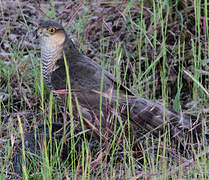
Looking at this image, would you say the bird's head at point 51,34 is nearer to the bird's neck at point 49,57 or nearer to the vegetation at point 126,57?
the bird's neck at point 49,57

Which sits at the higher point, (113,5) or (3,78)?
(113,5)

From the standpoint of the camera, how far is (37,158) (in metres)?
3.16

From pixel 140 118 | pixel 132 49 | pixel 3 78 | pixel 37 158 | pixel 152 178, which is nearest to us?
pixel 152 178

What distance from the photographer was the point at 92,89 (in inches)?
134

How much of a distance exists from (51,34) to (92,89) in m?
0.58

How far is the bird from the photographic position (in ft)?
11.1

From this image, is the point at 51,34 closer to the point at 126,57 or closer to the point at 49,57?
the point at 49,57

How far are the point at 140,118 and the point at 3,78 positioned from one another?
155 cm

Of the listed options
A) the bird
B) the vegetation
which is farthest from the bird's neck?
the vegetation

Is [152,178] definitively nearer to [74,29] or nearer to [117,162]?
[117,162]

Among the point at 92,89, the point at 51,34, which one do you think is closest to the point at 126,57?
the point at 51,34

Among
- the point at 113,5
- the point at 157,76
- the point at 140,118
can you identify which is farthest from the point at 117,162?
the point at 113,5

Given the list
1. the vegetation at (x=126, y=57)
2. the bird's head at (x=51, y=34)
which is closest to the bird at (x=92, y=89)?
the bird's head at (x=51, y=34)

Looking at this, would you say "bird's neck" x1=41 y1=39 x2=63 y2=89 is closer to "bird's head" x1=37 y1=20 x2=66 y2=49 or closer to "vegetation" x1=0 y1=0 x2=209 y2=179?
"bird's head" x1=37 y1=20 x2=66 y2=49
